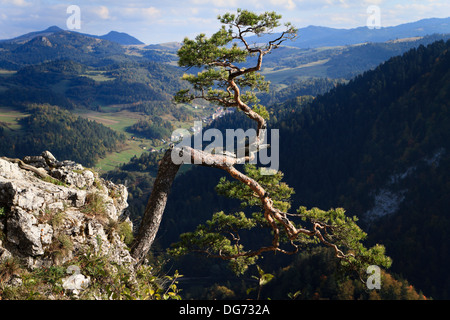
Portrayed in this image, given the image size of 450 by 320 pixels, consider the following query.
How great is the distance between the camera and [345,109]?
15238 cm

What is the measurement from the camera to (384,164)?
125125 mm

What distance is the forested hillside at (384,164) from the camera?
3671 inches

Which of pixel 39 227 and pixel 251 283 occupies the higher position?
pixel 39 227

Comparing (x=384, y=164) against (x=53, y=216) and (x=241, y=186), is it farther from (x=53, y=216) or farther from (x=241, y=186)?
(x=53, y=216)

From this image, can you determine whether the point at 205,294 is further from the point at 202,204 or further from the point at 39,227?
the point at 39,227

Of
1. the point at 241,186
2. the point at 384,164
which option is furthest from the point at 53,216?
the point at 384,164

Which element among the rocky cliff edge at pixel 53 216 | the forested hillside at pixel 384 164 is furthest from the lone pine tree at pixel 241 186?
the forested hillside at pixel 384 164

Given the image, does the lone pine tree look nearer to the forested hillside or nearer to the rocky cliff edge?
the rocky cliff edge

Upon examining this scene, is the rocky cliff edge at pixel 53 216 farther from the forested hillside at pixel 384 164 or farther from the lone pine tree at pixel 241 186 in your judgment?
the forested hillside at pixel 384 164

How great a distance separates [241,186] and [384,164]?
129730 mm

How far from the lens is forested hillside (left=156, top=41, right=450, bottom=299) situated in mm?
93250

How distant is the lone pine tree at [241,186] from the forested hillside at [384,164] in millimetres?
93597
